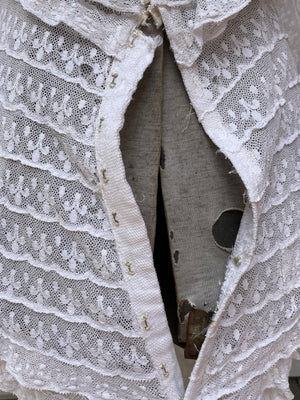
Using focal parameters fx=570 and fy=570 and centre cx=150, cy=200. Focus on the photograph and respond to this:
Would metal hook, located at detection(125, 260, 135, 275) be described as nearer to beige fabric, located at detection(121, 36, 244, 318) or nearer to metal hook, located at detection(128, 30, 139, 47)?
beige fabric, located at detection(121, 36, 244, 318)

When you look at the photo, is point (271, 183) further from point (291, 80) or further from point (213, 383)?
point (213, 383)

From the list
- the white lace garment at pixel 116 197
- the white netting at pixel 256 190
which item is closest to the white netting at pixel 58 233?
the white lace garment at pixel 116 197

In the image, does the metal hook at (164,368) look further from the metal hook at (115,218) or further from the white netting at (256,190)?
the metal hook at (115,218)

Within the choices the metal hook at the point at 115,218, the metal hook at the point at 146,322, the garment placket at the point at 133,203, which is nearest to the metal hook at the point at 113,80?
the garment placket at the point at 133,203

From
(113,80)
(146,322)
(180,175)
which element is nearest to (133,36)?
(113,80)

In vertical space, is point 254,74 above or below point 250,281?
above

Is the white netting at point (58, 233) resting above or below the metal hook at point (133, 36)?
below

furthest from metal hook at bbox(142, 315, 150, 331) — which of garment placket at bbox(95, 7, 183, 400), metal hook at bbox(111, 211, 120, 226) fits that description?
metal hook at bbox(111, 211, 120, 226)

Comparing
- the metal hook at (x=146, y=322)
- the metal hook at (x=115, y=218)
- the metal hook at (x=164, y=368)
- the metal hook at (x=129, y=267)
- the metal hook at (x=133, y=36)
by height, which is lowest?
the metal hook at (x=164, y=368)

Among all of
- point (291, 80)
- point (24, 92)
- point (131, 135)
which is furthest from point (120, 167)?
point (291, 80)
